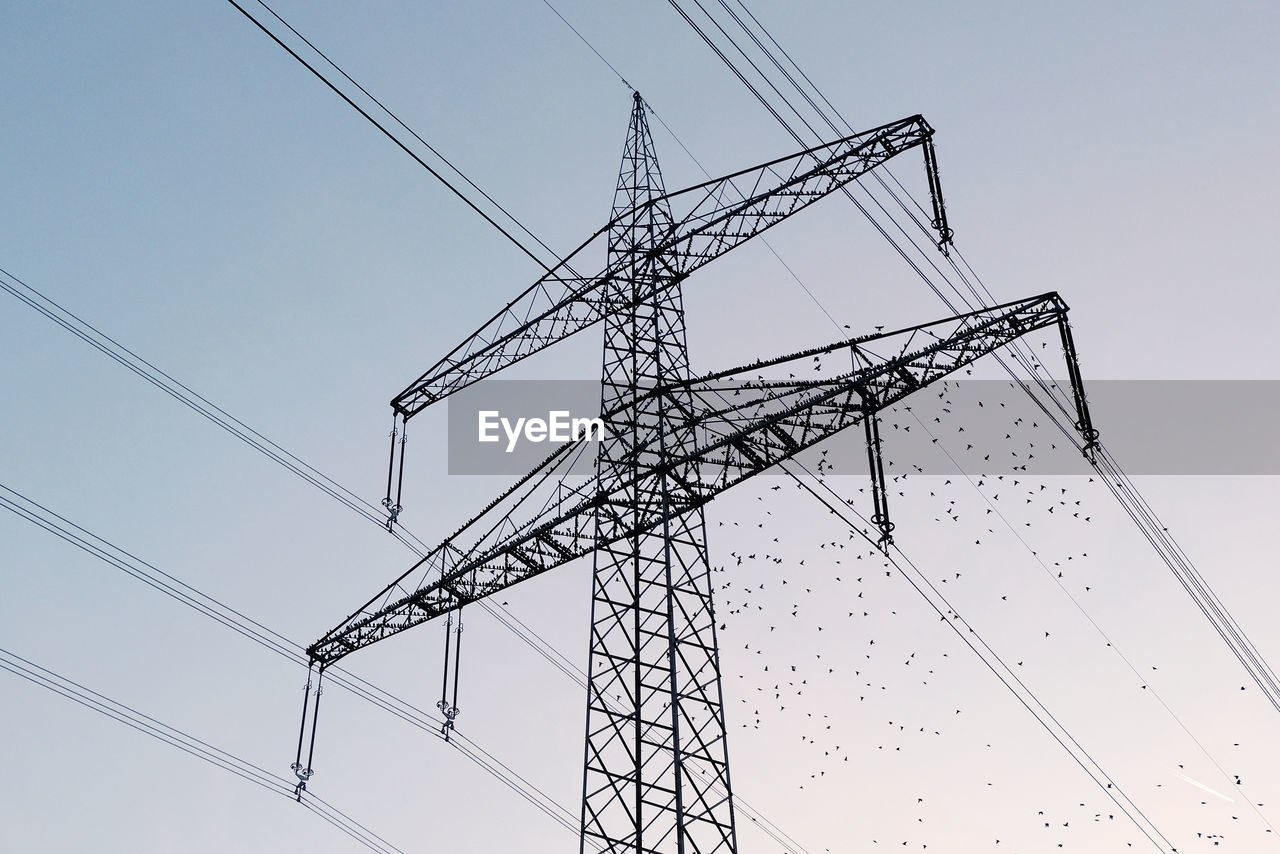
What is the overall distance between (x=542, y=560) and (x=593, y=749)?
3.92 m

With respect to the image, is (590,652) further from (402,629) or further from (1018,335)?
(1018,335)

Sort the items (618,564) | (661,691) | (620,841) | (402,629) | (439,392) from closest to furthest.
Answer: (620,841), (661,691), (618,564), (402,629), (439,392)

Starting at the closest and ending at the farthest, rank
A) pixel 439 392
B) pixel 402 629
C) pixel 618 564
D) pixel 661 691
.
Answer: pixel 661 691 < pixel 618 564 < pixel 402 629 < pixel 439 392

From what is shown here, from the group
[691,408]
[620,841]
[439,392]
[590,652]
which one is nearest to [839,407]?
[691,408]

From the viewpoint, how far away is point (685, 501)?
19.6 m

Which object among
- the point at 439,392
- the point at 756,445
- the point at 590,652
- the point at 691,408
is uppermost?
the point at 439,392

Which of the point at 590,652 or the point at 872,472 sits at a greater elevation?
the point at 872,472

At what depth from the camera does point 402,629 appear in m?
22.6

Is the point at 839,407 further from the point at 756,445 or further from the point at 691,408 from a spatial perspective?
the point at 691,408

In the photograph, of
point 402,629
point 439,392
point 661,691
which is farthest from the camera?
point 439,392

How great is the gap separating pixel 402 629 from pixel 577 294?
7.76m

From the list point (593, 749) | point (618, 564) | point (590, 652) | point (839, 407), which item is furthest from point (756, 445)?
point (593, 749)

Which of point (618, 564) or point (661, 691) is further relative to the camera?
point (618, 564)

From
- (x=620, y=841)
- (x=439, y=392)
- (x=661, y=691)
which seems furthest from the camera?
(x=439, y=392)
